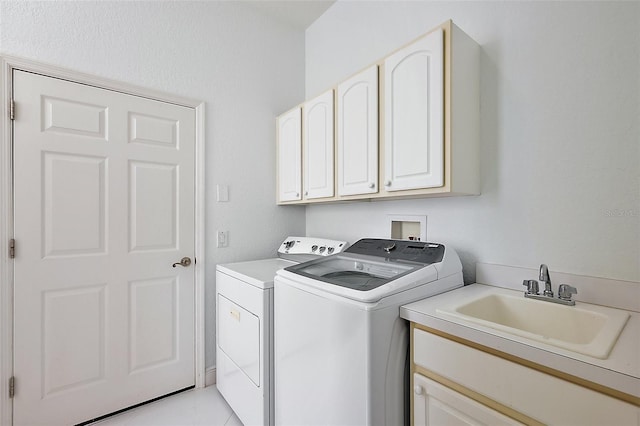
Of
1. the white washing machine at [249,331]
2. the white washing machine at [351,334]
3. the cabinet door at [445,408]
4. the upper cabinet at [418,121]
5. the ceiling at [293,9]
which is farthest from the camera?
the ceiling at [293,9]

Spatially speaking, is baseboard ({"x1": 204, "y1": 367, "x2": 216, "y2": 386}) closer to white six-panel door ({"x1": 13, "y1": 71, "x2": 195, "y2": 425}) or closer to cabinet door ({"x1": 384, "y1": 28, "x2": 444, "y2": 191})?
white six-panel door ({"x1": 13, "y1": 71, "x2": 195, "y2": 425})

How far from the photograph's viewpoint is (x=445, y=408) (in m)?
1.02

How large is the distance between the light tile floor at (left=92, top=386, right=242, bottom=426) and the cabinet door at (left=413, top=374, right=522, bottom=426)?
4.10ft

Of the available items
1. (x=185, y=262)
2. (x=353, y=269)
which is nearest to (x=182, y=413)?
(x=185, y=262)

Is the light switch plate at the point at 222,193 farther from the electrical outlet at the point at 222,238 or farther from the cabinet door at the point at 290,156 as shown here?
the cabinet door at the point at 290,156

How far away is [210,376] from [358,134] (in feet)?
6.63

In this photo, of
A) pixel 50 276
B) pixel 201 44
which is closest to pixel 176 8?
pixel 201 44

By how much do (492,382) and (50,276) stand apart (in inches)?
86.5

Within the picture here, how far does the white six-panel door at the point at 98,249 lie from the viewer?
5.38 feet

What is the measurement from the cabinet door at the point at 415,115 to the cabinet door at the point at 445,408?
81 cm

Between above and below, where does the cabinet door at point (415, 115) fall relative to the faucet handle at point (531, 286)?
above

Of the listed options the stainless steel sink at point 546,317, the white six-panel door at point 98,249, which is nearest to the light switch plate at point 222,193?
the white six-panel door at point 98,249

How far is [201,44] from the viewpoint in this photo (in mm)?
2203

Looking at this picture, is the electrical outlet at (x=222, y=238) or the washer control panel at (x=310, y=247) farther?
the electrical outlet at (x=222, y=238)
